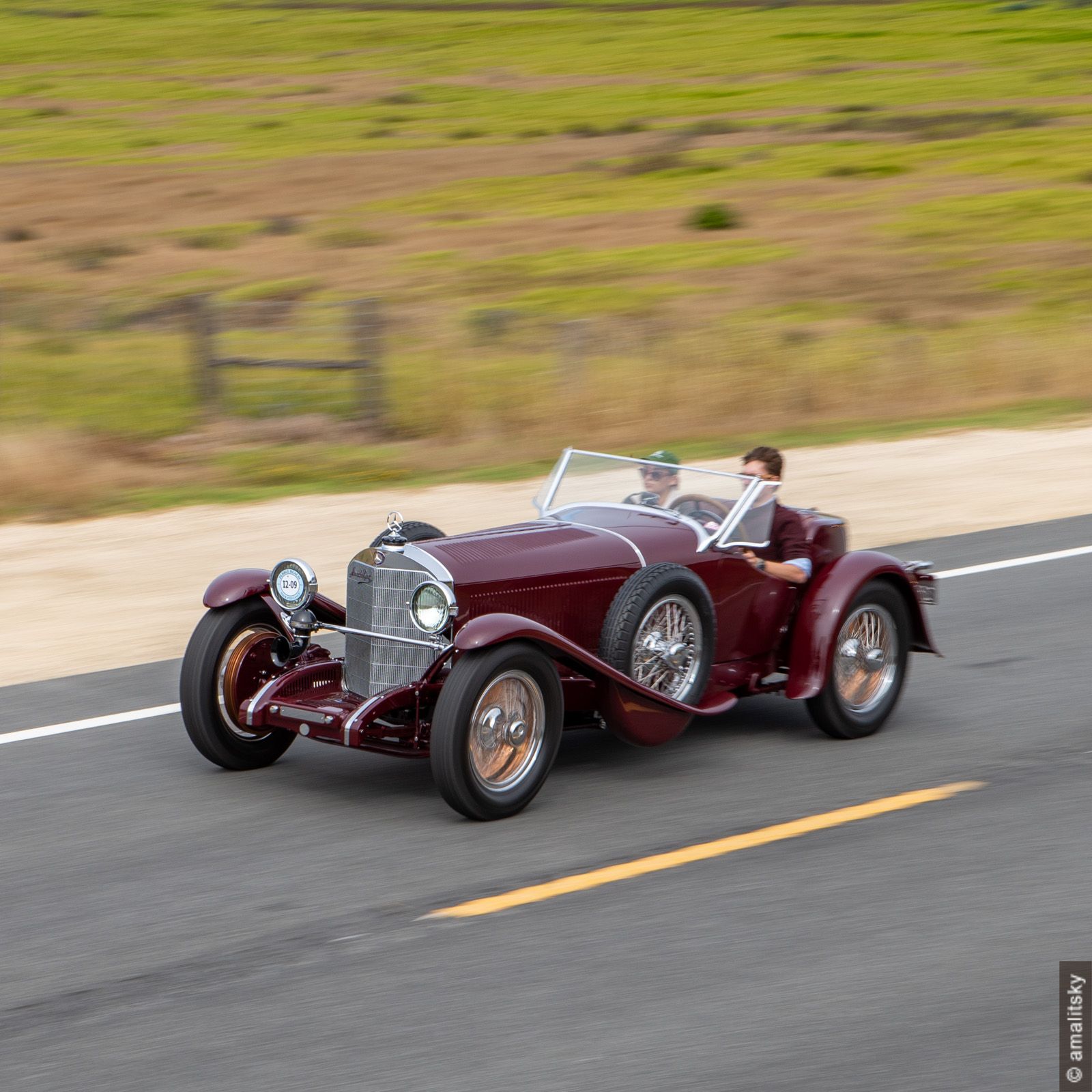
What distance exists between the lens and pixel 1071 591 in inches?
405

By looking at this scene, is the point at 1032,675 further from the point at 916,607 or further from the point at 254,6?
the point at 254,6

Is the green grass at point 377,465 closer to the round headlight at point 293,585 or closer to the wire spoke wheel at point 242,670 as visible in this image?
the wire spoke wheel at point 242,670

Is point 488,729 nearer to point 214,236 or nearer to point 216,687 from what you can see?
point 216,687

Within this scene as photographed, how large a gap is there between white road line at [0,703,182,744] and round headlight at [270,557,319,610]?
3.93 feet

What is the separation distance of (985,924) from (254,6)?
104 m

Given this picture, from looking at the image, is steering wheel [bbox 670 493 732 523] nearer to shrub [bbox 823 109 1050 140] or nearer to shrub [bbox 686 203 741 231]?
shrub [bbox 686 203 741 231]

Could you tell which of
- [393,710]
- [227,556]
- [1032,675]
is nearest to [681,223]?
[227,556]

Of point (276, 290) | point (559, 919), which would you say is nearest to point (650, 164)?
point (276, 290)

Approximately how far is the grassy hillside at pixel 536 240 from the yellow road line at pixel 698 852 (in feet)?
27.1

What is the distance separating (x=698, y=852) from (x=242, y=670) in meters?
2.01

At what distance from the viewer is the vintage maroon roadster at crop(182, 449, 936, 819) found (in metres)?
6.04

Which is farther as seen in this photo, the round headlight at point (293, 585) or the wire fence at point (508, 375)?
the wire fence at point (508, 375)

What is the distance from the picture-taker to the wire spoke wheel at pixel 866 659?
7.24 m

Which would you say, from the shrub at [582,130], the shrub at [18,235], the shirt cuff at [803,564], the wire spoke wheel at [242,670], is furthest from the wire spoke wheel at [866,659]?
the shrub at [582,130]
